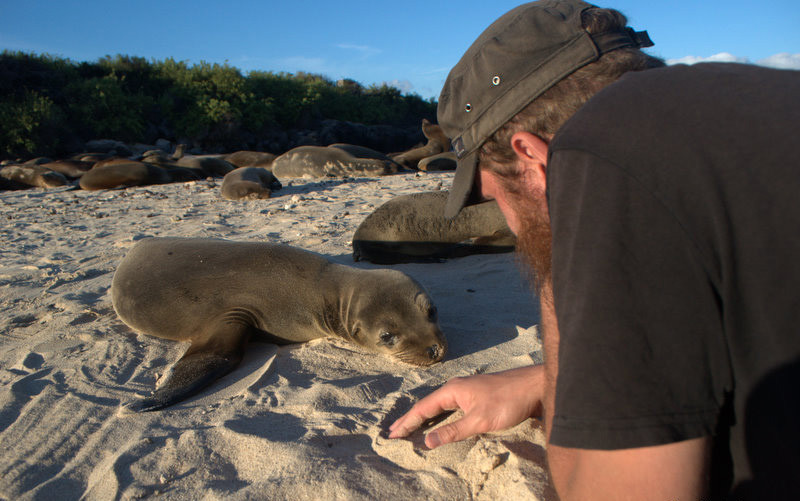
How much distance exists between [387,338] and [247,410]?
0.93 metres

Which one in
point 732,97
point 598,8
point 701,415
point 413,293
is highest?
point 598,8

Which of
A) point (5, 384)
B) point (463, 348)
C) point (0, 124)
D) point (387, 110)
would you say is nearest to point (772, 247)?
point (463, 348)

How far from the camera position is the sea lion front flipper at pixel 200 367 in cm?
258

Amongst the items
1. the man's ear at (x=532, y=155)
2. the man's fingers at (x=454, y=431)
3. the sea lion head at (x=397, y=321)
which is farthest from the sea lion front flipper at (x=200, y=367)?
the man's ear at (x=532, y=155)

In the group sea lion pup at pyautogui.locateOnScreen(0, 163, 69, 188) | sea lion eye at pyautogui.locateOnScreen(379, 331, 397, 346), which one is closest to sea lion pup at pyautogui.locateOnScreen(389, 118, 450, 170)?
sea lion pup at pyautogui.locateOnScreen(0, 163, 69, 188)

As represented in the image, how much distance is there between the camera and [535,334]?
10.4ft

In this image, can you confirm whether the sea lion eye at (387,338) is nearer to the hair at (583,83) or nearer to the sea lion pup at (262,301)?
the sea lion pup at (262,301)

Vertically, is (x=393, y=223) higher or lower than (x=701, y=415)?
lower

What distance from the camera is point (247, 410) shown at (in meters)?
2.48

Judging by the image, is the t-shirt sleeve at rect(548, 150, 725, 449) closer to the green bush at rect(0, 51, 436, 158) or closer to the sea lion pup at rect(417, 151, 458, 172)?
the sea lion pup at rect(417, 151, 458, 172)

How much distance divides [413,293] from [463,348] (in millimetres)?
441

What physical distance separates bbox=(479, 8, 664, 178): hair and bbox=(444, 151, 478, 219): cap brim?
0.55 feet

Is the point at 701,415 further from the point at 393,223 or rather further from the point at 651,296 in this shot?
the point at 393,223

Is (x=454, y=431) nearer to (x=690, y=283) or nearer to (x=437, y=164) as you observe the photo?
(x=690, y=283)
